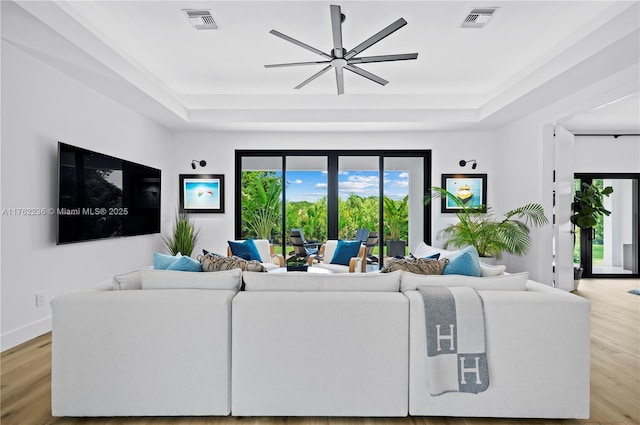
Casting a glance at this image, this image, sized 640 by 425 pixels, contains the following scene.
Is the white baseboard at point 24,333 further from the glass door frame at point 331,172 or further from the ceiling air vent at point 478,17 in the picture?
the ceiling air vent at point 478,17

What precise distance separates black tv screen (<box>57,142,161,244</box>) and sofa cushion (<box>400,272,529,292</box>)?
330 centimetres

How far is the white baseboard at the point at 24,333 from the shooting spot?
334 cm

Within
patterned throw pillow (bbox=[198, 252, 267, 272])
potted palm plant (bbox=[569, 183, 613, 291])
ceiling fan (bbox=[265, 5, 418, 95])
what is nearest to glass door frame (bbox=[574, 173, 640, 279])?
potted palm plant (bbox=[569, 183, 613, 291])

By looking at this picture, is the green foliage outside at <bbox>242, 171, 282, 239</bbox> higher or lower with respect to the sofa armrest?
higher

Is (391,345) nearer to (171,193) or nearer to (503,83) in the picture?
(503,83)

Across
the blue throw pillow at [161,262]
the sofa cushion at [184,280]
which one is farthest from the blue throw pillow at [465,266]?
the blue throw pillow at [161,262]

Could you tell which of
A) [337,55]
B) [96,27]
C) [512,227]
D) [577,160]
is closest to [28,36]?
[96,27]

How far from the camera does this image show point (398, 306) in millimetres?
2244

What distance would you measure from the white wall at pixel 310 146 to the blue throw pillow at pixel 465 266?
432 centimetres

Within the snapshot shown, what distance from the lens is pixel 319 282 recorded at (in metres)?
2.39

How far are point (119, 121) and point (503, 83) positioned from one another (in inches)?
199

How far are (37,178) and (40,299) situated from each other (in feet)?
3.63

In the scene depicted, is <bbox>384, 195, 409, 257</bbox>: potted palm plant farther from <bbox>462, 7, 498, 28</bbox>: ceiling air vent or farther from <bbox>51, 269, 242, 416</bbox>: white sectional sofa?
<bbox>51, 269, 242, 416</bbox>: white sectional sofa

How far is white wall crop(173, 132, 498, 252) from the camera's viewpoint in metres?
6.99
